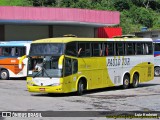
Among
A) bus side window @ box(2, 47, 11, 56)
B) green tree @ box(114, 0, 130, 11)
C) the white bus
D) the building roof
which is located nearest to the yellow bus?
the white bus

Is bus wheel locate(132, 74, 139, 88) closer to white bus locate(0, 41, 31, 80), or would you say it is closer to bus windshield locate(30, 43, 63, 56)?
bus windshield locate(30, 43, 63, 56)

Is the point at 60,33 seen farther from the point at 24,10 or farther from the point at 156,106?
the point at 156,106

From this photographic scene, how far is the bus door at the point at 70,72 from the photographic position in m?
18.9

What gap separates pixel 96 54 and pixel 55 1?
42.4m

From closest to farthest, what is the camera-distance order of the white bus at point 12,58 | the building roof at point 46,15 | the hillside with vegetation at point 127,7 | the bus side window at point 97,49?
1. the bus side window at point 97,49
2. the white bus at point 12,58
3. the building roof at point 46,15
4. the hillside with vegetation at point 127,7

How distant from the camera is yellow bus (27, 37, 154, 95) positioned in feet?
62.0

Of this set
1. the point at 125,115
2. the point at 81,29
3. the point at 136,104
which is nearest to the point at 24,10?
the point at 81,29

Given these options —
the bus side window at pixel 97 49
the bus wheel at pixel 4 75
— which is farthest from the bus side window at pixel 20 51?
the bus side window at pixel 97 49

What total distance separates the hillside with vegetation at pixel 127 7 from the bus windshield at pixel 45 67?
39.5 meters

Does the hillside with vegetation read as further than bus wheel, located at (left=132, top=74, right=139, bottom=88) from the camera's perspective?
Yes

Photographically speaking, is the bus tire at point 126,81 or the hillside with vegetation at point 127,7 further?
the hillside with vegetation at point 127,7

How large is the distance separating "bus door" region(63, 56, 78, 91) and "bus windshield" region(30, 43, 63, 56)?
498 mm

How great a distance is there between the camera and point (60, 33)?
4016 cm

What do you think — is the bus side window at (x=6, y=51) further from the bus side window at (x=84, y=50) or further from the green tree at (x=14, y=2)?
the green tree at (x=14, y=2)
